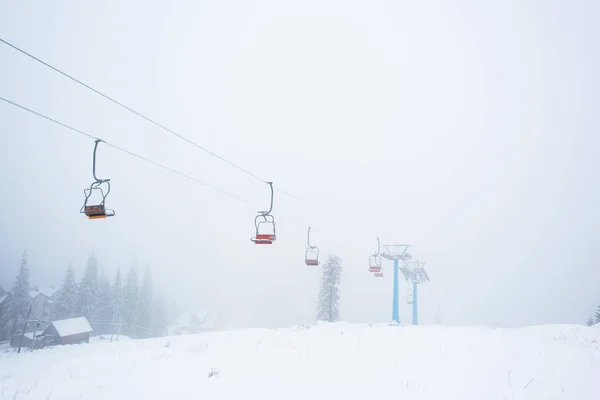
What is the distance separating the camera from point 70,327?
48.9 meters

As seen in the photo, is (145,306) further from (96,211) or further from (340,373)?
(340,373)

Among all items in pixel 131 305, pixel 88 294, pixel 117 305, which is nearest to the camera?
pixel 88 294

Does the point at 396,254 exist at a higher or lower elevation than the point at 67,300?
higher

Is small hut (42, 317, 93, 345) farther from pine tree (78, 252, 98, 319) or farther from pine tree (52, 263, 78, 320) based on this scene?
pine tree (78, 252, 98, 319)

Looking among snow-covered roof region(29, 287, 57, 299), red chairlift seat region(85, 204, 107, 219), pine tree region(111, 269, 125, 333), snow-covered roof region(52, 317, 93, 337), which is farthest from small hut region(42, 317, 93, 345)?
red chairlift seat region(85, 204, 107, 219)

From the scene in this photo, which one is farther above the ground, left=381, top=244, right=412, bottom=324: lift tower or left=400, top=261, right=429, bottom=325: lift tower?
left=381, top=244, right=412, bottom=324: lift tower

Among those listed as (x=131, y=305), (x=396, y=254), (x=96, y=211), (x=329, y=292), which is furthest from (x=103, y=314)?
(x=96, y=211)

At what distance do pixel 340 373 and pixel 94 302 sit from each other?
6254cm

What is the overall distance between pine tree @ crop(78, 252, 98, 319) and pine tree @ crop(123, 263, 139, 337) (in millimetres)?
4786

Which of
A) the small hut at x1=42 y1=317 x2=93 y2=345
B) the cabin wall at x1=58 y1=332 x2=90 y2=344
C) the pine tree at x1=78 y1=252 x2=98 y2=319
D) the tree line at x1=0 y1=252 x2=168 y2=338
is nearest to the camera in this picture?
the small hut at x1=42 y1=317 x2=93 y2=345

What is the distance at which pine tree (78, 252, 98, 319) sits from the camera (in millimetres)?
58031

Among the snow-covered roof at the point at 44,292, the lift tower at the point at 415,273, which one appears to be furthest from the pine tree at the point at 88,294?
the lift tower at the point at 415,273

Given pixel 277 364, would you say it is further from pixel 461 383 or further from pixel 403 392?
pixel 461 383

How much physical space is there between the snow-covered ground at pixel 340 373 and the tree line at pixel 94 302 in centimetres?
4766
